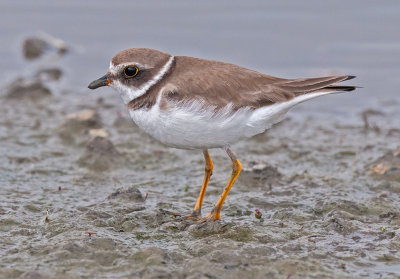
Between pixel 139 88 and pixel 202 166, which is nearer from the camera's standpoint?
pixel 139 88

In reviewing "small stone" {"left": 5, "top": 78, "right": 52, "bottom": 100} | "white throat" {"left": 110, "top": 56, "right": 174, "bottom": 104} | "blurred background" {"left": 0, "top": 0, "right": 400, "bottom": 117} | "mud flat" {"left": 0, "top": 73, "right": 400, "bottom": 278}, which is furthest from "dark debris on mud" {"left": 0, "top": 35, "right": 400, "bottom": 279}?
"blurred background" {"left": 0, "top": 0, "right": 400, "bottom": 117}

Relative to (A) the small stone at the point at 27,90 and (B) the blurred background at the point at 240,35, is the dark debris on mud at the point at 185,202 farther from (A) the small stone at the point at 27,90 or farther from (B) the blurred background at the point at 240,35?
(B) the blurred background at the point at 240,35

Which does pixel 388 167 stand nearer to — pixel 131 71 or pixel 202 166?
pixel 202 166

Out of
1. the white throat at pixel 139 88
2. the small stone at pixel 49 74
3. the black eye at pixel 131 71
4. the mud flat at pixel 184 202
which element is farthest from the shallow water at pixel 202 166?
the black eye at pixel 131 71

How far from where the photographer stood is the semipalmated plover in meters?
6.12

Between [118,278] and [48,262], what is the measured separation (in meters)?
0.69

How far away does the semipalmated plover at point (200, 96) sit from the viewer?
6.12 m

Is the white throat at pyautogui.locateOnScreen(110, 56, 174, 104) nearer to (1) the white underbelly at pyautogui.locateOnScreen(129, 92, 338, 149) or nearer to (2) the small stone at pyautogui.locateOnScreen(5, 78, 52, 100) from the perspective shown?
(1) the white underbelly at pyautogui.locateOnScreen(129, 92, 338, 149)

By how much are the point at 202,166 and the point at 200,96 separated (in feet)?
8.14

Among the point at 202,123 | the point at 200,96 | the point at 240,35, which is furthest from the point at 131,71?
the point at 240,35

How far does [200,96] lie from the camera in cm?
621

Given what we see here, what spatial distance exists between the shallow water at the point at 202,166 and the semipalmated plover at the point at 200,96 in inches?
38.1

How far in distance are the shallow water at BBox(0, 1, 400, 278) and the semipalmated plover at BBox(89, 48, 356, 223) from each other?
3.17 ft

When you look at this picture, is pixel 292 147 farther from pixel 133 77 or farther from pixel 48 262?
pixel 48 262
